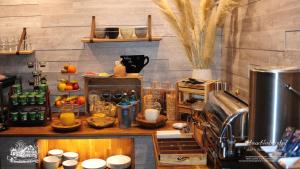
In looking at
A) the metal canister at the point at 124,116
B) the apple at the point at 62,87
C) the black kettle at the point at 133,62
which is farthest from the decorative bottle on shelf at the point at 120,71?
the apple at the point at 62,87

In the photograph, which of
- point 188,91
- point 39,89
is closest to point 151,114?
point 188,91

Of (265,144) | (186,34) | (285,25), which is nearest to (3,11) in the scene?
(186,34)

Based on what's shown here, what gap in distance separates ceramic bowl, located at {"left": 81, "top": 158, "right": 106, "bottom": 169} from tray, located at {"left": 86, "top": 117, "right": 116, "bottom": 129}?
307mm

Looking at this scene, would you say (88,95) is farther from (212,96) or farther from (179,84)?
(212,96)

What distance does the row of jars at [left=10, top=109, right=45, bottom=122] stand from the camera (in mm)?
2646

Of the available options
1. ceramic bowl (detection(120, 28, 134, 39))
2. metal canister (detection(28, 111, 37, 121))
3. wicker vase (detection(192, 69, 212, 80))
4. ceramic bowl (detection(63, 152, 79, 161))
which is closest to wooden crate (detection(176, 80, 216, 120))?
wicker vase (detection(192, 69, 212, 80))

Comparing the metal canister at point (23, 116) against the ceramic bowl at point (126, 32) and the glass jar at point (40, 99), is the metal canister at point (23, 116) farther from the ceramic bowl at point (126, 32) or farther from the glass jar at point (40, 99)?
the ceramic bowl at point (126, 32)

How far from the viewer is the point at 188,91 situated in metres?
2.56

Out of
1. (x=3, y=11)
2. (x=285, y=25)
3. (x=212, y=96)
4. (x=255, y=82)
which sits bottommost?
(x=212, y=96)

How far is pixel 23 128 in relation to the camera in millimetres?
2629

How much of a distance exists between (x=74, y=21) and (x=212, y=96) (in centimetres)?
159

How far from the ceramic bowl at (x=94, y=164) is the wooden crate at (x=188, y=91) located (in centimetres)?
69

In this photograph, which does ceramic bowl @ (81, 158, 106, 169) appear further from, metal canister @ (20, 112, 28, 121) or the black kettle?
the black kettle

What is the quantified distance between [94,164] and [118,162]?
19 cm
